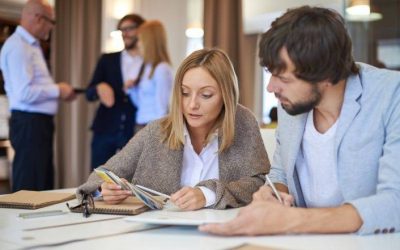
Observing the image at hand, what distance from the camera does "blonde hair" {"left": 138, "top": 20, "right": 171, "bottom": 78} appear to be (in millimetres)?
3090

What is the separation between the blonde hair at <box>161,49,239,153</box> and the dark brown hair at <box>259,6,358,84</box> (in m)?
0.43

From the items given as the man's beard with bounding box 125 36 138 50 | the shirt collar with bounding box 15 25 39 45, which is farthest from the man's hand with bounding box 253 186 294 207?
the shirt collar with bounding box 15 25 39 45

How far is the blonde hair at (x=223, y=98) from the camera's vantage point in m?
1.71

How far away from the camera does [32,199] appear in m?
1.57

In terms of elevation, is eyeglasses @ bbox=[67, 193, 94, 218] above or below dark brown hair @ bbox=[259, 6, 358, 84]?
below

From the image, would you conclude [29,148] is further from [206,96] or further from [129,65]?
[206,96]

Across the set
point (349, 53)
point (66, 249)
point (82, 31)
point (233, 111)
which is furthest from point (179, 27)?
point (66, 249)

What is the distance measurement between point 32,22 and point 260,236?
2486mm

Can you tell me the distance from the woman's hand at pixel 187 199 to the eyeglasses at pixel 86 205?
8.9 inches

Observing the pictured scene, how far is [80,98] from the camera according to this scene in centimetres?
526

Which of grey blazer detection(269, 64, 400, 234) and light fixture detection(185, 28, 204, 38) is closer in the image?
grey blazer detection(269, 64, 400, 234)

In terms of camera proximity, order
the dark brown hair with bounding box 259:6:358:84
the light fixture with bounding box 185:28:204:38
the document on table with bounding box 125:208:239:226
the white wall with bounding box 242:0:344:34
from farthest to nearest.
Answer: the light fixture with bounding box 185:28:204:38 → the white wall with bounding box 242:0:344:34 → the dark brown hair with bounding box 259:6:358:84 → the document on table with bounding box 125:208:239:226

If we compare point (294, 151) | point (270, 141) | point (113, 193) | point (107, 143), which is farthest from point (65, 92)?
point (294, 151)

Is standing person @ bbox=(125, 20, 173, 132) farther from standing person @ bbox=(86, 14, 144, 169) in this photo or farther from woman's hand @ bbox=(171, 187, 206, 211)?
woman's hand @ bbox=(171, 187, 206, 211)
